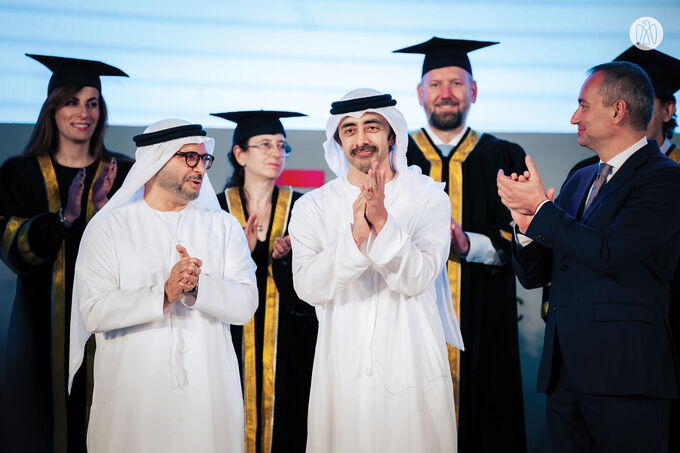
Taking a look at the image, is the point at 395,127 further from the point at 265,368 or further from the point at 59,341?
the point at 59,341

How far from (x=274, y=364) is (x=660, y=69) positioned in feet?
9.98

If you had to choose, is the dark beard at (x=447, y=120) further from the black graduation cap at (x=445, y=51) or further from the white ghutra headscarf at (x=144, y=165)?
the white ghutra headscarf at (x=144, y=165)

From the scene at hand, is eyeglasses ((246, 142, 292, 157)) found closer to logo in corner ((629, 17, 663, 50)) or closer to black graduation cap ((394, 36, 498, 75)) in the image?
black graduation cap ((394, 36, 498, 75))

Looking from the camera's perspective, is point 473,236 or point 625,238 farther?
point 473,236

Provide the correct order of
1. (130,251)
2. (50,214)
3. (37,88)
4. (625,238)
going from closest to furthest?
(625,238), (130,251), (50,214), (37,88)

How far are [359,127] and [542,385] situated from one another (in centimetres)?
144

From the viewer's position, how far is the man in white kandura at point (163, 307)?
3053 mm

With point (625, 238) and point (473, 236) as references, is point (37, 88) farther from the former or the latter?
point (625, 238)

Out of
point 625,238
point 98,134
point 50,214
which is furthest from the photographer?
point 98,134

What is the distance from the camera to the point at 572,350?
9.46 feet

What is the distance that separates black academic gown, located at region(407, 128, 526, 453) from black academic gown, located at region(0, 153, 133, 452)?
218 cm

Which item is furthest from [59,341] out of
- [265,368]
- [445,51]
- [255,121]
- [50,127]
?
[445,51]

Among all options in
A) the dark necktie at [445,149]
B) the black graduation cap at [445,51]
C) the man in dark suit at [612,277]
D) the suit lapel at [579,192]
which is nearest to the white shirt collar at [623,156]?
the man in dark suit at [612,277]

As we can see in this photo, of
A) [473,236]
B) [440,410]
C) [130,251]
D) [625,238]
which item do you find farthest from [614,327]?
[130,251]
